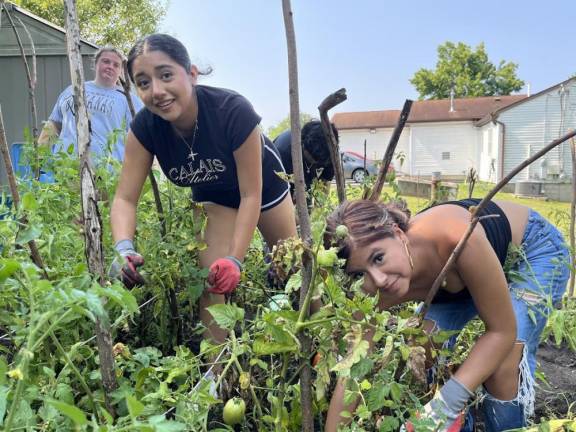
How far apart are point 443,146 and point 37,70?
2660cm

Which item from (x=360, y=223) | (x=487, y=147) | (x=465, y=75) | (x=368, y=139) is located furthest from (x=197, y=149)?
(x=465, y=75)

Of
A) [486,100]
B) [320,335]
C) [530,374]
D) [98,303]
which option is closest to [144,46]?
[320,335]

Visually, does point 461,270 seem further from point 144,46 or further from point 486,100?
point 486,100

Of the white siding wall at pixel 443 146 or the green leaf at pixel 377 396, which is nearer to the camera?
the green leaf at pixel 377 396

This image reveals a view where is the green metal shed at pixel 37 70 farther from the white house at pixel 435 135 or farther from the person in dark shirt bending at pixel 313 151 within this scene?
the white house at pixel 435 135

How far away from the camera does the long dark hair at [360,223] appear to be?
1384 millimetres

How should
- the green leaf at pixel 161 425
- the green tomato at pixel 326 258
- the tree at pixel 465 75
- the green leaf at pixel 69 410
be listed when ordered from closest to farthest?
the green leaf at pixel 69 410 < the green leaf at pixel 161 425 < the green tomato at pixel 326 258 < the tree at pixel 465 75

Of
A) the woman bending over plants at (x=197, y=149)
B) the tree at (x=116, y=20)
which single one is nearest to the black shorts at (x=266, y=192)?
the woman bending over plants at (x=197, y=149)

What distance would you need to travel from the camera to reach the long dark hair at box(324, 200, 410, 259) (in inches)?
54.5

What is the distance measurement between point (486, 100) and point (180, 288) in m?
33.5

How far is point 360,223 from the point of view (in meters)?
1.41

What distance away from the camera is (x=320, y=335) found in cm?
112

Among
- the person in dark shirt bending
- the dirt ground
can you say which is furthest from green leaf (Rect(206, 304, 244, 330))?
the person in dark shirt bending

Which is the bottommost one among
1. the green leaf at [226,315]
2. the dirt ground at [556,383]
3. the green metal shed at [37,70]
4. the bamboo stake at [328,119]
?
the dirt ground at [556,383]
